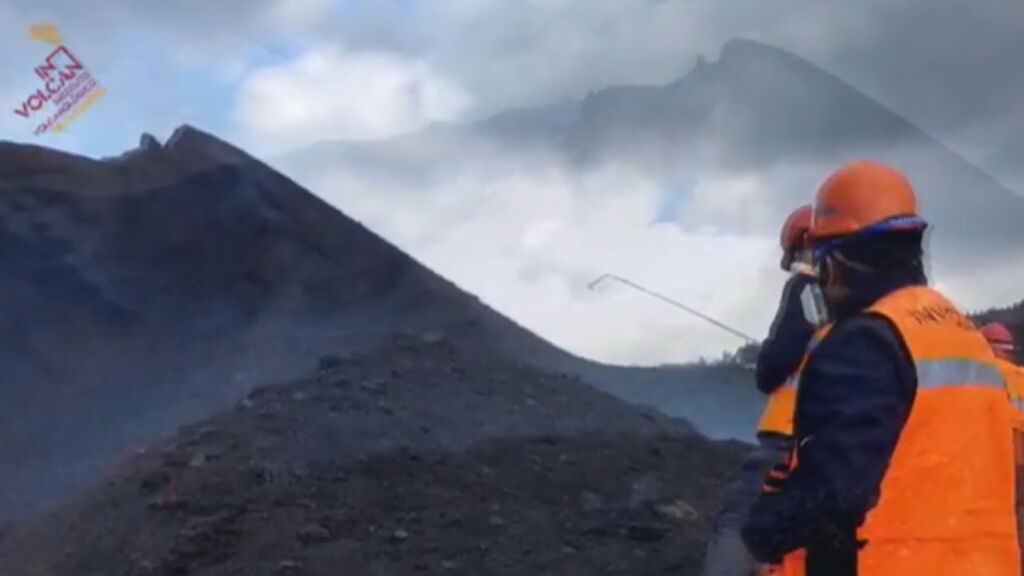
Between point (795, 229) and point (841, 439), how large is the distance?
8.54 ft

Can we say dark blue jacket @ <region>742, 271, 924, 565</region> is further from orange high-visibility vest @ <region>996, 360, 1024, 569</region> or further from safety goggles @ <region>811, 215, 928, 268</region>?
orange high-visibility vest @ <region>996, 360, 1024, 569</region>

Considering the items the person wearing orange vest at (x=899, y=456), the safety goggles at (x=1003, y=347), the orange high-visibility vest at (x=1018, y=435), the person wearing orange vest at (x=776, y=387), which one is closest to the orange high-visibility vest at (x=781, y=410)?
the person wearing orange vest at (x=776, y=387)

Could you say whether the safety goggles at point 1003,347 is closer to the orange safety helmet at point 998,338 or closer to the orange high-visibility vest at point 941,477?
the orange safety helmet at point 998,338

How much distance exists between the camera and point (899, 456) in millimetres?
3740

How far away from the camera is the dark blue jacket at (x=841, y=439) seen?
144 inches

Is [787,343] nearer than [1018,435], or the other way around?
[1018,435]

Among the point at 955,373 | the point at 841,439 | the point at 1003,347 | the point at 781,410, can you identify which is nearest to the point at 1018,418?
the point at 955,373

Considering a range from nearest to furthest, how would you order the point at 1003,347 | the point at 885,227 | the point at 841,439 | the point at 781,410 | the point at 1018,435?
the point at 841,439 → the point at 885,227 → the point at 1018,435 → the point at 781,410 → the point at 1003,347

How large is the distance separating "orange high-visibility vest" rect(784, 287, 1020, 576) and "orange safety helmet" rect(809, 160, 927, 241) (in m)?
0.28

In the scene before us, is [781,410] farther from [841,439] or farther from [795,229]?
[841,439]

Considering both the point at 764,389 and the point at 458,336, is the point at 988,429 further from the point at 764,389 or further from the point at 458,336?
the point at 458,336

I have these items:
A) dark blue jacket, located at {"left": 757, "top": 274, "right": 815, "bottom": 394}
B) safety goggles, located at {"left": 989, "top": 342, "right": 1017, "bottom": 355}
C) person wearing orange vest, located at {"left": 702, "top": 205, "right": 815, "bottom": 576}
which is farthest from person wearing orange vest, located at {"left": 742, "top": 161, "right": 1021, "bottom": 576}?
safety goggles, located at {"left": 989, "top": 342, "right": 1017, "bottom": 355}

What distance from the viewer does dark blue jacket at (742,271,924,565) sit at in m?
3.66

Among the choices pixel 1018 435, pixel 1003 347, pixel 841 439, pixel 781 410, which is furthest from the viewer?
pixel 1003 347
